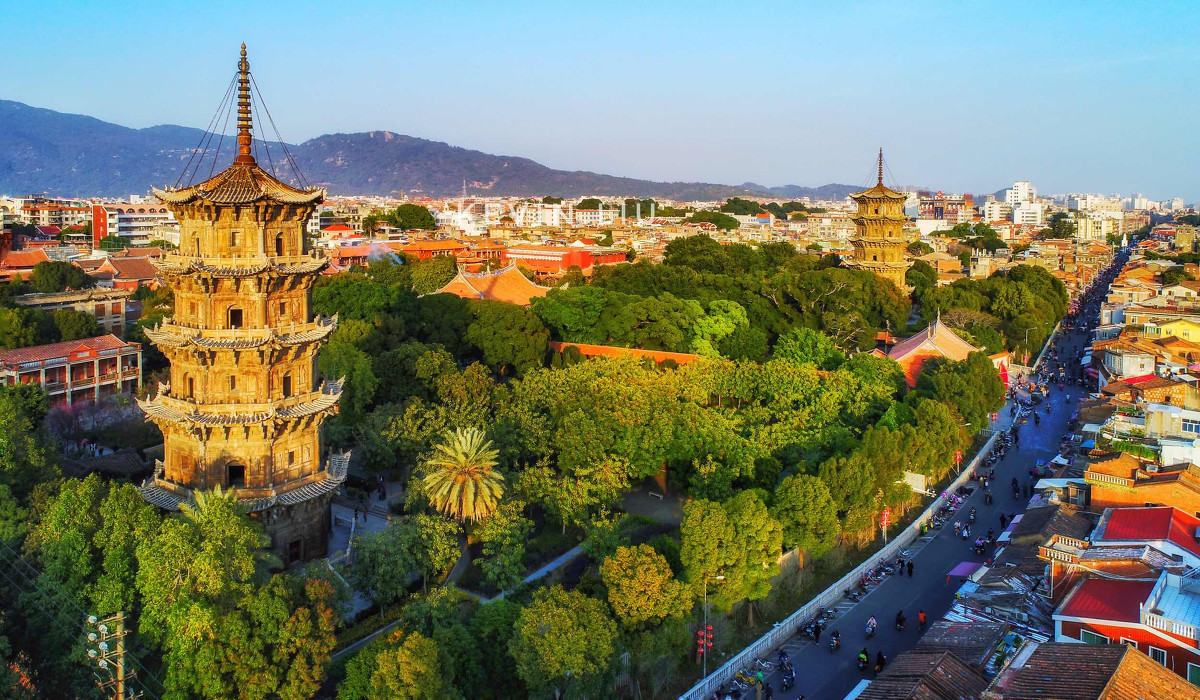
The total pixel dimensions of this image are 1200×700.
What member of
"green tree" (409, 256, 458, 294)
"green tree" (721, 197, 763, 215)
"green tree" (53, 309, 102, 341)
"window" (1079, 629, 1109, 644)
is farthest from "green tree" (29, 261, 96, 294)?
"green tree" (721, 197, 763, 215)

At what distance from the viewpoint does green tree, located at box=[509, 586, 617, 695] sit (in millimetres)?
16672

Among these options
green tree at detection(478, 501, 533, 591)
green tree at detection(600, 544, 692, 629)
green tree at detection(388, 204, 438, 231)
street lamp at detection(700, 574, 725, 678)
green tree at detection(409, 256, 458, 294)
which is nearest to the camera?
green tree at detection(600, 544, 692, 629)

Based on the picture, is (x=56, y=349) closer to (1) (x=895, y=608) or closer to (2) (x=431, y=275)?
(2) (x=431, y=275)

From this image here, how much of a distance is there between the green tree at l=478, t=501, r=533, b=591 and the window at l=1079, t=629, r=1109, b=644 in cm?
1131

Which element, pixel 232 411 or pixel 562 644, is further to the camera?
pixel 232 411

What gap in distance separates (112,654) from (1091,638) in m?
16.5

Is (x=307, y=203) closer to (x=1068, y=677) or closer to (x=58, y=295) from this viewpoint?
(x=1068, y=677)

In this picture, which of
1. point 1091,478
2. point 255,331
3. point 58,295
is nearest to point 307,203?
point 255,331

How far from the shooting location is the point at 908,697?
15.3m

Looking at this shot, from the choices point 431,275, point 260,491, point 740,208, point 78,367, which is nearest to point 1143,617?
point 260,491

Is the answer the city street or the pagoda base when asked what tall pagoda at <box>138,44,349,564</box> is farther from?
the city street

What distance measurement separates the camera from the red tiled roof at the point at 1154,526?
1984 centimetres

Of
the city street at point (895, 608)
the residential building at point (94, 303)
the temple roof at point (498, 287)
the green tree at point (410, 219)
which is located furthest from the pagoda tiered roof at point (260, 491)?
the green tree at point (410, 219)

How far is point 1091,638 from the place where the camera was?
17.3m
